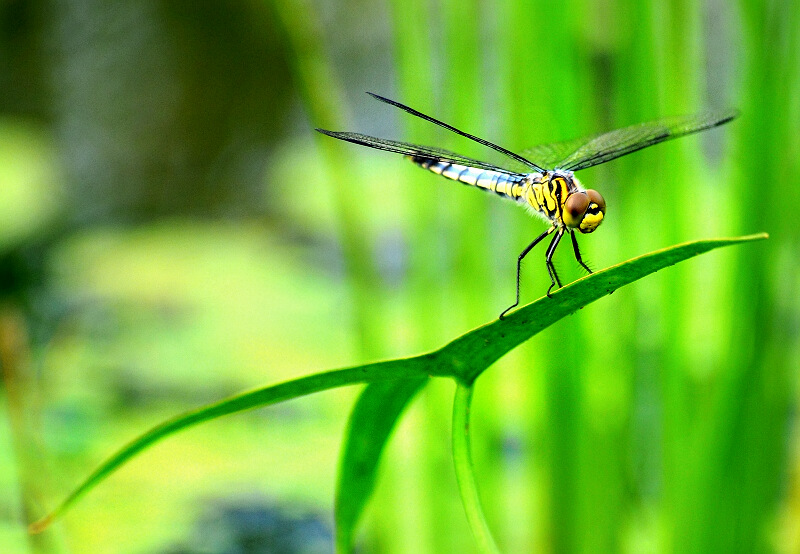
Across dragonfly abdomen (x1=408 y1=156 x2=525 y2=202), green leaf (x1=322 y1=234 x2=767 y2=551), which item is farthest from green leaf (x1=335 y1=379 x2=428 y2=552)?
dragonfly abdomen (x1=408 y1=156 x2=525 y2=202)

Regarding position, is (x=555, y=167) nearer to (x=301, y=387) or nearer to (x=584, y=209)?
(x=584, y=209)

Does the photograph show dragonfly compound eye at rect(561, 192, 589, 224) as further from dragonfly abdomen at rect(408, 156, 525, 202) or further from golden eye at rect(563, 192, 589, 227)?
dragonfly abdomen at rect(408, 156, 525, 202)

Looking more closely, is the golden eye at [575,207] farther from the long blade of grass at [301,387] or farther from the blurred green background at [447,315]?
the long blade of grass at [301,387]

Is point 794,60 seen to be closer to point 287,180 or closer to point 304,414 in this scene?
point 304,414

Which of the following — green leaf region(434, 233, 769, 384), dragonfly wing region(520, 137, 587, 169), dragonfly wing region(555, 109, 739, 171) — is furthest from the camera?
dragonfly wing region(520, 137, 587, 169)

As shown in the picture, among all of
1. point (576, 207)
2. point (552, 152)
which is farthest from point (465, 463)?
point (552, 152)

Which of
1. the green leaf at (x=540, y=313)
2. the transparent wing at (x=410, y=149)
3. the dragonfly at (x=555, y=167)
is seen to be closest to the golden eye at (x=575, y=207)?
Result: the dragonfly at (x=555, y=167)

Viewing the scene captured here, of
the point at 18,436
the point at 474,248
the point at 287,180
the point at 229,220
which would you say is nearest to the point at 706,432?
the point at 474,248
